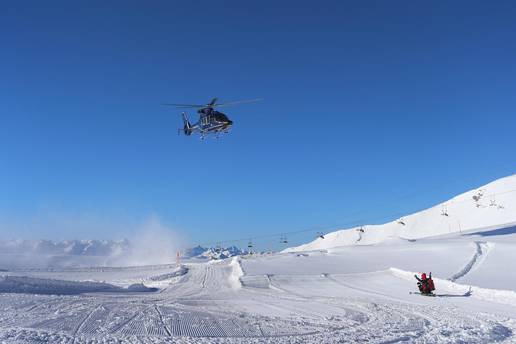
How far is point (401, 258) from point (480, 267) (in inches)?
430

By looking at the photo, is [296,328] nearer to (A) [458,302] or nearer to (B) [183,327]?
(B) [183,327]

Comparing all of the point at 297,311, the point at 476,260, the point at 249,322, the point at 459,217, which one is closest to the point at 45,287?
the point at 297,311

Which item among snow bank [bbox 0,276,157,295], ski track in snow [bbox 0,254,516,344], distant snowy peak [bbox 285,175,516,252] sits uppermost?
distant snowy peak [bbox 285,175,516,252]

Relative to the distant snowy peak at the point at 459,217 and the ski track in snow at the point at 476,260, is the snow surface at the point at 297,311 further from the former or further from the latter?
the distant snowy peak at the point at 459,217

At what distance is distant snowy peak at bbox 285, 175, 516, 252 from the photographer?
467 feet

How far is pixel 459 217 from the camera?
162 meters

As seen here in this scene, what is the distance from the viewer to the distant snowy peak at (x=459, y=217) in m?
142

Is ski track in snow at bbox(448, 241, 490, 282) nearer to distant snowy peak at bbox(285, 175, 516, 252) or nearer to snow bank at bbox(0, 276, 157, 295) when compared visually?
snow bank at bbox(0, 276, 157, 295)

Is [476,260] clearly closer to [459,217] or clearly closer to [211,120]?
[211,120]

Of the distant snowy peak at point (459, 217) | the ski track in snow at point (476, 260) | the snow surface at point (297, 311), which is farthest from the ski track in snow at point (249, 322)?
the distant snowy peak at point (459, 217)

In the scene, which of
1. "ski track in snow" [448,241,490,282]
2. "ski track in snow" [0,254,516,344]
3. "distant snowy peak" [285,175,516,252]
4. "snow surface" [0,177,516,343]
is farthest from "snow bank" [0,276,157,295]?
"distant snowy peak" [285,175,516,252]

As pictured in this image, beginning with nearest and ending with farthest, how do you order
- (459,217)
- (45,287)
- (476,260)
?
(45,287) → (476,260) → (459,217)

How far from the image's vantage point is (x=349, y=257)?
4778 cm

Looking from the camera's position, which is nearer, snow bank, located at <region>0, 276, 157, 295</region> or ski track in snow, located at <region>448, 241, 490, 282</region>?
snow bank, located at <region>0, 276, 157, 295</region>
